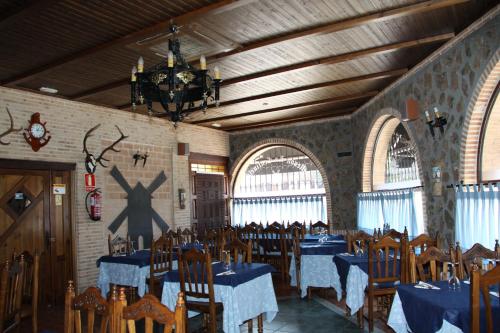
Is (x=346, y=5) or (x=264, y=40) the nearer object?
(x=346, y=5)

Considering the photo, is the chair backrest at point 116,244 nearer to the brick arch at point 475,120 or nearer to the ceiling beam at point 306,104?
the ceiling beam at point 306,104

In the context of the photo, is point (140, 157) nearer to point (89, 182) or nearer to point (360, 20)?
point (89, 182)

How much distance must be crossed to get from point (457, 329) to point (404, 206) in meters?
4.91

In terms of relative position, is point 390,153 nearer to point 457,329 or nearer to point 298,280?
point 298,280

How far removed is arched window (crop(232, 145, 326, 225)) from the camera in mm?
10984

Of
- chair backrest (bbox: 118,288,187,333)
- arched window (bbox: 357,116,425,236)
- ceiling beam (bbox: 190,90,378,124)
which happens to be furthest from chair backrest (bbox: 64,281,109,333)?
ceiling beam (bbox: 190,90,378,124)

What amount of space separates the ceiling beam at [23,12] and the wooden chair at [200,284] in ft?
9.03

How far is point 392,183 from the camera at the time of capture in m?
8.69

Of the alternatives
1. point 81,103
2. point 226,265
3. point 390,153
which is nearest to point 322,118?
point 390,153

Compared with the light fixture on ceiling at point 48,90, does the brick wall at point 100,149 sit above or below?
below

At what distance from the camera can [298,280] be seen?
670cm

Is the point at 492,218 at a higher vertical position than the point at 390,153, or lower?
lower

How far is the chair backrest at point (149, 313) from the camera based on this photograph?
6.40 ft

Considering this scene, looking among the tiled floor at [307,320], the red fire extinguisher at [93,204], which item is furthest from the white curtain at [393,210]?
the red fire extinguisher at [93,204]
